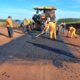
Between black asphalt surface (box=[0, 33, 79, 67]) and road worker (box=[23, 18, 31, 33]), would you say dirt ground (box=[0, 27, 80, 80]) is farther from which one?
road worker (box=[23, 18, 31, 33])

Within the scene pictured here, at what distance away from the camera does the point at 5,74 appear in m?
11.1

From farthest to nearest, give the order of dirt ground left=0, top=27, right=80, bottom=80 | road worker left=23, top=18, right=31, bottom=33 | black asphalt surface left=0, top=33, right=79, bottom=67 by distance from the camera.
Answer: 1. road worker left=23, top=18, right=31, bottom=33
2. black asphalt surface left=0, top=33, right=79, bottom=67
3. dirt ground left=0, top=27, right=80, bottom=80

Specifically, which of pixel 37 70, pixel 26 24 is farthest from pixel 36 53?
pixel 26 24

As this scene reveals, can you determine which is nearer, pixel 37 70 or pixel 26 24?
pixel 37 70

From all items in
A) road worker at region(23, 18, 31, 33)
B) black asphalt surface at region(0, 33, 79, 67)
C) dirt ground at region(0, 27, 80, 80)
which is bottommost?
road worker at region(23, 18, 31, 33)

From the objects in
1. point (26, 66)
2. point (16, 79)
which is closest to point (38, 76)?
point (16, 79)

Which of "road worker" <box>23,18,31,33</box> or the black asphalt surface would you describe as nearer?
the black asphalt surface

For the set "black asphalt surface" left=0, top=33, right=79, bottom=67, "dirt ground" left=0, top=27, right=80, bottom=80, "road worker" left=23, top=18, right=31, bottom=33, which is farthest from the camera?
"road worker" left=23, top=18, right=31, bottom=33

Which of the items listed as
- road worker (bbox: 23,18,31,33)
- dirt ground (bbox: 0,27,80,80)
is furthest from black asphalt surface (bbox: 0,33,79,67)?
road worker (bbox: 23,18,31,33)

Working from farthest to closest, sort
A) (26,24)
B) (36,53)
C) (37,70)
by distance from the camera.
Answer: (26,24), (36,53), (37,70)

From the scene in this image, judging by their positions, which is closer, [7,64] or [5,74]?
[5,74]

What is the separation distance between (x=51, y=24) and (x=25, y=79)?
18832 mm

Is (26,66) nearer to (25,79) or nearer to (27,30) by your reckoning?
(25,79)

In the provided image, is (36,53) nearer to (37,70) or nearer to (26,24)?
(37,70)
